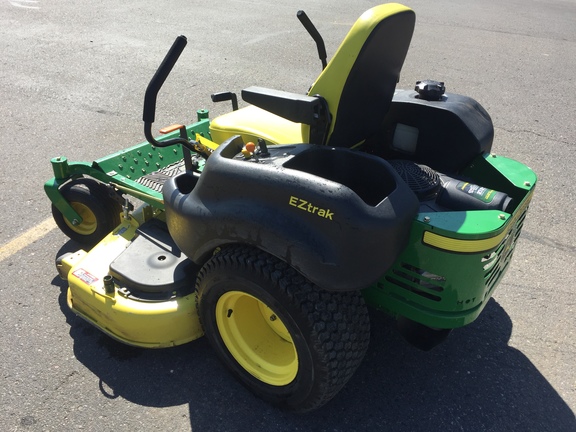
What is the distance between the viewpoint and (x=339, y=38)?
8328mm

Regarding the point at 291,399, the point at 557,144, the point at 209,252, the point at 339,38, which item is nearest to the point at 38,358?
the point at 209,252

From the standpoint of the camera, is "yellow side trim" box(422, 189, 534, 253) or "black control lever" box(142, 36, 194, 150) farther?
"black control lever" box(142, 36, 194, 150)

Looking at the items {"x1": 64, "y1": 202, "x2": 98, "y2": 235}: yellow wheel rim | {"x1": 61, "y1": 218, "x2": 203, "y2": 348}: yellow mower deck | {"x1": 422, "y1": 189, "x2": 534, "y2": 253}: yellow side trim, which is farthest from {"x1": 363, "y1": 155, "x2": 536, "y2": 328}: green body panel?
{"x1": 64, "y1": 202, "x2": 98, "y2": 235}: yellow wheel rim

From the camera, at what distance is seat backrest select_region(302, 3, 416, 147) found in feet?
7.20

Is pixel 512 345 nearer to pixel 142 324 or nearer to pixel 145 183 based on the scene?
pixel 142 324

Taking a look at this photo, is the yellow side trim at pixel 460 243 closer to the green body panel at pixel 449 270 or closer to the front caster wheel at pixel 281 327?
the green body panel at pixel 449 270

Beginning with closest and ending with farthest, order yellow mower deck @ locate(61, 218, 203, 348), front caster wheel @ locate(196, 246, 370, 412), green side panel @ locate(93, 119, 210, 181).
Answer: front caster wheel @ locate(196, 246, 370, 412), yellow mower deck @ locate(61, 218, 203, 348), green side panel @ locate(93, 119, 210, 181)

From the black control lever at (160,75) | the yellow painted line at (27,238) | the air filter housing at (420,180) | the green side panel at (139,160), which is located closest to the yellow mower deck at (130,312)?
the green side panel at (139,160)

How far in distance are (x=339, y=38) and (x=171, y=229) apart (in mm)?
6620

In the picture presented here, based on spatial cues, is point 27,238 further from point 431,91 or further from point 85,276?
point 431,91

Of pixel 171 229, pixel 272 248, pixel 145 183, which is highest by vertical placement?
pixel 272 248

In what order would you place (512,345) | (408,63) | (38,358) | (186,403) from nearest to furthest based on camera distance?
1. (186,403)
2. (38,358)
3. (512,345)
4. (408,63)

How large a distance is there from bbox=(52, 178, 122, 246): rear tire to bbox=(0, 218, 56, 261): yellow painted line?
28 centimetres

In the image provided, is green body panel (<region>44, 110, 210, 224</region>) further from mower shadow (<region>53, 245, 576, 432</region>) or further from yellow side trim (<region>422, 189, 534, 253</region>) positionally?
yellow side trim (<region>422, 189, 534, 253</region>)
